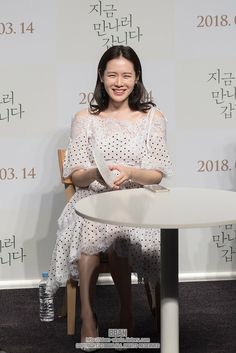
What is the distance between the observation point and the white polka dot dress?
334 centimetres

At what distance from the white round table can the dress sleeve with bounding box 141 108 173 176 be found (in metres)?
0.36

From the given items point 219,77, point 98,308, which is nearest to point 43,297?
point 98,308

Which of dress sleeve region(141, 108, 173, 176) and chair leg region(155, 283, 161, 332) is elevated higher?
dress sleeve region(141, 108, 173, 176)

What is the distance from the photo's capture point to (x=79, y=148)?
3488mm

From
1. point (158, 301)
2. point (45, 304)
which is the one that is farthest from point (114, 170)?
point (45, 304)

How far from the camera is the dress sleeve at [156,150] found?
345cm

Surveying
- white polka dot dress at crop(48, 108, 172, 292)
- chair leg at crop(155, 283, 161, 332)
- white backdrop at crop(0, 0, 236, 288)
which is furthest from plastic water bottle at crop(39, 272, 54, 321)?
chair leg at crop(155, 283, 161, 332)

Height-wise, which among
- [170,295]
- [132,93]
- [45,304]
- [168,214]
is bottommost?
[45,304]

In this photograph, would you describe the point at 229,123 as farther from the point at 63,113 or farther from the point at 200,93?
the point at 63,113

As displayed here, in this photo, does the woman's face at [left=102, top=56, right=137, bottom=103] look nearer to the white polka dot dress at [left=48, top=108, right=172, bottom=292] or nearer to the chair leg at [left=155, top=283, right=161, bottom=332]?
the white polka dot dress at [left=48, top=108, right=172, bottom=292]

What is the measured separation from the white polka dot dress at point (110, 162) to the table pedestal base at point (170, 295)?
1.80 ft

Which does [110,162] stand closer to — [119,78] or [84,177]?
[84,177]

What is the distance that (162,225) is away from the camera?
2.35 meters

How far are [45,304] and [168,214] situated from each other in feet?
5.22
